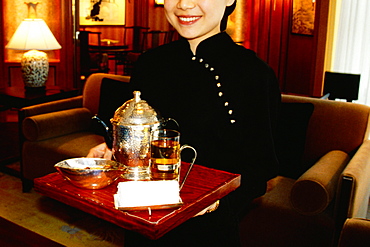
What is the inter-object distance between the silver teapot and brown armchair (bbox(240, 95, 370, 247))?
1.48m

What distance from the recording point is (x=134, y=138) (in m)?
1.22

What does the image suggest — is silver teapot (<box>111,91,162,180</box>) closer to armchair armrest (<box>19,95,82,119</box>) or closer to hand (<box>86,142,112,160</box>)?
hand (<box>86,142,112,160</box>)

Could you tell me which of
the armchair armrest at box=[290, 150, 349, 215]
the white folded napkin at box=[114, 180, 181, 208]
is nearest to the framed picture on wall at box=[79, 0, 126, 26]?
the armchair armrest at box=[290, 150, 349, 215]

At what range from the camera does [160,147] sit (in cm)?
116

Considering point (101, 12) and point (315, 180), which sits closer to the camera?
point (315, 180)

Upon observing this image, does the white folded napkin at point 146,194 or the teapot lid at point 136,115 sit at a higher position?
the teapot lid at point 136,115

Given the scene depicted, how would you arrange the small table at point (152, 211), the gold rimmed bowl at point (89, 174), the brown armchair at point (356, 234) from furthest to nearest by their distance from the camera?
the brown armchair at point (356, 234) < the gold rimmed bowl at point (89, 174) < the small table at point (152, 211)

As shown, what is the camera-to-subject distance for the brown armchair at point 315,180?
245 cm

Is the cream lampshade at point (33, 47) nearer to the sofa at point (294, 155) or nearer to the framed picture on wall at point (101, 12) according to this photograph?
the sofa at point (294, 155)

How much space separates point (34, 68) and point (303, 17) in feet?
17.4

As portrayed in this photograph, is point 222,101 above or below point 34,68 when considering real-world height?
above

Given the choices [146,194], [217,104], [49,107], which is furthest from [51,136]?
[146,194]

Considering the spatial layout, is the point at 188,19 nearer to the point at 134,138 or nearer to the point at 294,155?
the point at 134,138

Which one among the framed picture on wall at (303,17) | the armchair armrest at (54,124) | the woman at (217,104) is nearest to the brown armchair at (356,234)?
the woman at (217,104)
